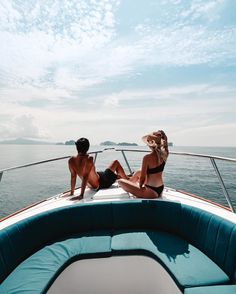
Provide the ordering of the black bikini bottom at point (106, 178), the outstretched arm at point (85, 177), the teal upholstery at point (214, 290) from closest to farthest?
1. the teal upholstery at point (214, 290)
2. the outstretched arm at point (85, 177)
3. the black bikini bottom at point (106, 178)

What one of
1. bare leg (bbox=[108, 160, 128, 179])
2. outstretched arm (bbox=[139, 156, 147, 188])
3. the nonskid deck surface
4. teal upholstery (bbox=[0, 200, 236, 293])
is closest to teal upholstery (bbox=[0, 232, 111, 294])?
teal upholstery (bbox=[0, 200, 236, 293])

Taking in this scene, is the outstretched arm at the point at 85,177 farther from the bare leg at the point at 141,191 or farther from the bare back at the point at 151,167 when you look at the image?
the bare back at the point at 151,167

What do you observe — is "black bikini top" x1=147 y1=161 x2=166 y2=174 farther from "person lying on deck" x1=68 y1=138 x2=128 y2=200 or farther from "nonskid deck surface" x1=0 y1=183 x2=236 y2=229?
"person lying on deck" x1=68 y1=138 x2=128 y2=200

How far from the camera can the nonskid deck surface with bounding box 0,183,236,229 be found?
9.54 feet

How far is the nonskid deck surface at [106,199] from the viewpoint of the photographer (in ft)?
9.54

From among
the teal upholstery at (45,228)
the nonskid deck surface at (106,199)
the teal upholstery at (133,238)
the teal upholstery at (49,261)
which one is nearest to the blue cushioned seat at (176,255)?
the teal upholstery at (133,238)

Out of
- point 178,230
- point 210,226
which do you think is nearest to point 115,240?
point 178,230

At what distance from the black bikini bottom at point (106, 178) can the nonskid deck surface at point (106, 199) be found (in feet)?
0.42

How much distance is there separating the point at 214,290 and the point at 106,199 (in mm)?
1834

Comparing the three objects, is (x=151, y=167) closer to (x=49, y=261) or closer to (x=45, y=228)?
(x=45, y=228)

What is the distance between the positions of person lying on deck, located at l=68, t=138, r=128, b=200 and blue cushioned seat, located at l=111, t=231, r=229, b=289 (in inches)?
39.7

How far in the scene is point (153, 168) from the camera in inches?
137

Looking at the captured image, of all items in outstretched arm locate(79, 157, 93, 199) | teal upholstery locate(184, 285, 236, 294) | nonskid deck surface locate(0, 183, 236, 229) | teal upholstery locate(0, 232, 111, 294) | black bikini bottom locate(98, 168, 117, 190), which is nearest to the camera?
teal upholstery locate(184, 285, 236, 294)

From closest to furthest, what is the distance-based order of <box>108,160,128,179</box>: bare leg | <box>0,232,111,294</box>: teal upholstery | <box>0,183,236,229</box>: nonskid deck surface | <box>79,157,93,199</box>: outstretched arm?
1. <box>0,232,111,294</box>: teal upholstery
2. <box>0,183,236,229</box>: nonskid deck surface
3. <box>79,157,93,199</box>: outstretched arm
4. <box>108,160,128,179</box>: bare leg
